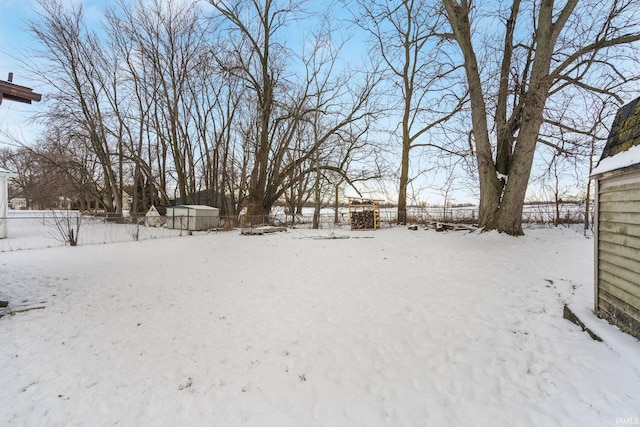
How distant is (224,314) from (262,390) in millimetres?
1888

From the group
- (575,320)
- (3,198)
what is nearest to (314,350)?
(575,320)

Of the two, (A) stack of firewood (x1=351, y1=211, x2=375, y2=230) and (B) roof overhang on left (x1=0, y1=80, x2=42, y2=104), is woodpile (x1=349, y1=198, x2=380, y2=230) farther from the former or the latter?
(B) roof overhang on left (x1=0, y1=80, x2=42, y2=104)

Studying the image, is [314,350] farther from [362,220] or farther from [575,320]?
[362,220]

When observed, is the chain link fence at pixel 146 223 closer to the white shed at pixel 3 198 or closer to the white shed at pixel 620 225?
the white shed at pixel 3 198

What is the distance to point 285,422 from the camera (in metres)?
2.60

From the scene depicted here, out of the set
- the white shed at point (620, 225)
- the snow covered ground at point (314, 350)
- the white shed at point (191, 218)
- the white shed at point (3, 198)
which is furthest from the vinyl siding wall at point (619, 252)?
the white shed at point (3, 198)

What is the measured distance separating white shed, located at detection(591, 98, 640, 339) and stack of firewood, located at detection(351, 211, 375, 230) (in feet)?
41.0

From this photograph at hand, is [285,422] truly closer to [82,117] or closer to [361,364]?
[361,364]

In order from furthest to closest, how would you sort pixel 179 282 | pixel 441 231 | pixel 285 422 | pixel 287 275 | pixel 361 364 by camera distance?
pixel 441 231, pixel 287 275, pixel 179 282, pixel 361 364, pixel 285 422

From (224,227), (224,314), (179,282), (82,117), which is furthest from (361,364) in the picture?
(82,117)

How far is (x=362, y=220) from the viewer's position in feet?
54.1

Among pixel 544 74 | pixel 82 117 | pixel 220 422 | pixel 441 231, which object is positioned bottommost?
pixel 220 422

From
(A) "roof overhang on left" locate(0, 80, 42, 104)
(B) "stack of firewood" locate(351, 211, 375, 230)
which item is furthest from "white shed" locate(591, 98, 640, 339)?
(B) "stack of firewood" locate(351, 211, 375, 230)

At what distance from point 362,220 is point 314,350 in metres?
13.2
